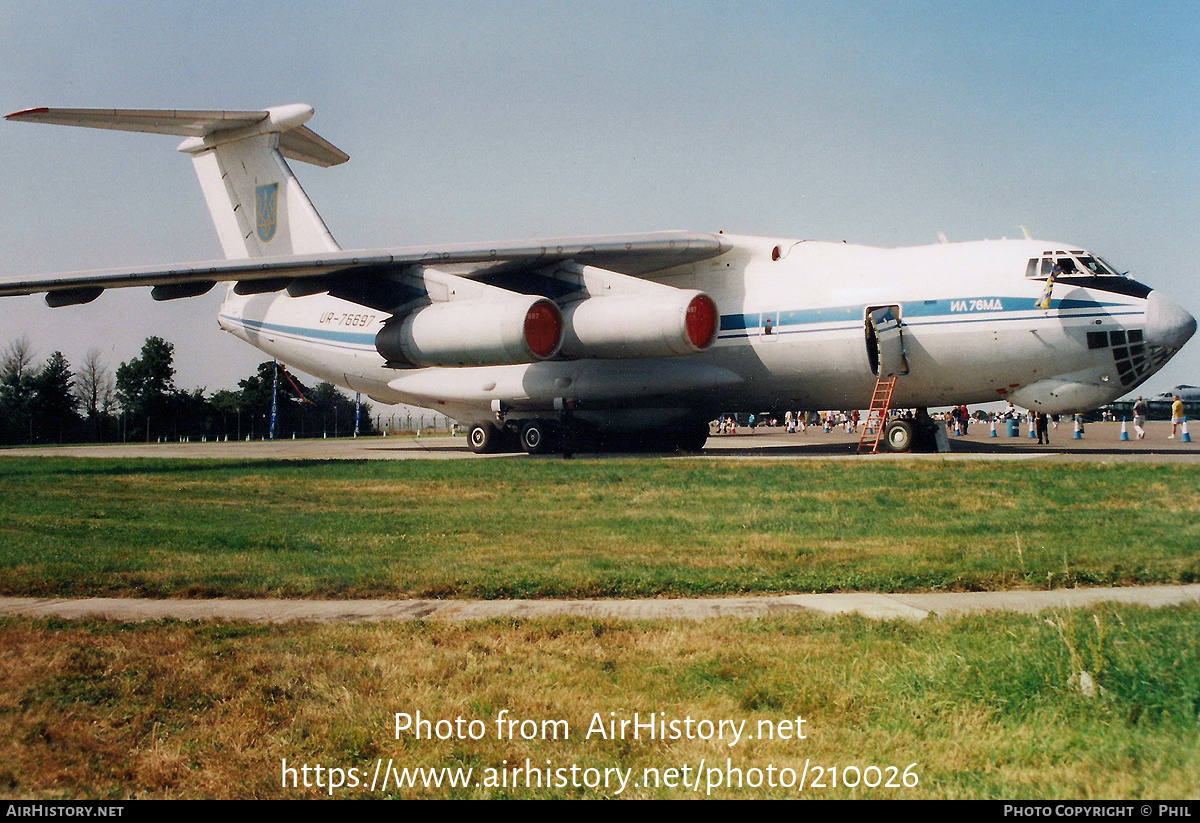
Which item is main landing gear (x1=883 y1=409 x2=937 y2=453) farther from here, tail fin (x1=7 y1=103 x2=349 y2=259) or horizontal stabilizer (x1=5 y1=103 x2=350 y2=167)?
horizontal stabilizer (x1=5 y1=103 x2=350 y2=167)

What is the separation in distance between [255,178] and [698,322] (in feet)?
39.6

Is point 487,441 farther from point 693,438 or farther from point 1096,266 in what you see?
point 1096,266

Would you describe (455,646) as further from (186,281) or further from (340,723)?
(186,281)

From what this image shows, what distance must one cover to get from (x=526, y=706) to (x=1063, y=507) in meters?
6.98

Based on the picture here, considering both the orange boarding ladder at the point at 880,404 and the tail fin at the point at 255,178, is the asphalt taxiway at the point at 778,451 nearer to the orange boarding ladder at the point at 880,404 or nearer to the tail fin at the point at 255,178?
the orange boarding ladder at the point at 880,404

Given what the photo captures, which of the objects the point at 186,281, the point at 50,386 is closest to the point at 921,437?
the point at 186,281

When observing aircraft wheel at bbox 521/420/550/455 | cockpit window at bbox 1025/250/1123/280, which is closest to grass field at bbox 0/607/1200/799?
cockpit window at bbox 1025/250/1123/280

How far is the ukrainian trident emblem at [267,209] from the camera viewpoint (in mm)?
22297

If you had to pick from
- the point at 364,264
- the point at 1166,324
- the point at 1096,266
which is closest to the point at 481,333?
the point at 364,264

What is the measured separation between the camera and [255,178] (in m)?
22.5

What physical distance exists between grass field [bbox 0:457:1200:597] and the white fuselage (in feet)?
12.8

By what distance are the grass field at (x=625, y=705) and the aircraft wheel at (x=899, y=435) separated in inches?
486

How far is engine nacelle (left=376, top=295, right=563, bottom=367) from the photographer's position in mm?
16344

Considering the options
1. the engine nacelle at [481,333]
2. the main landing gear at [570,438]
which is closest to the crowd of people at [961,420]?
the main landing gear at [570,438]
